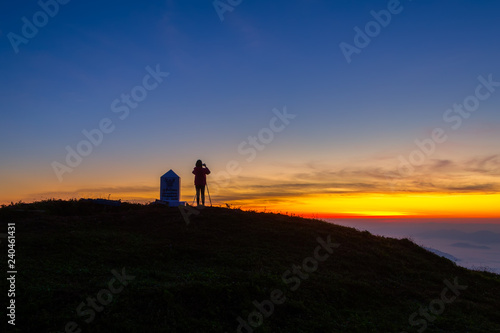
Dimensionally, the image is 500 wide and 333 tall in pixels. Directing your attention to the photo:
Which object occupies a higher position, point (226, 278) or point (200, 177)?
point (200, 177)

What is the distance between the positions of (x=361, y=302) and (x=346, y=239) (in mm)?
7495

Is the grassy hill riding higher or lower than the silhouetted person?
lower

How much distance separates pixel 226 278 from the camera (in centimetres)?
1213

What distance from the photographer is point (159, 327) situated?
9086mm

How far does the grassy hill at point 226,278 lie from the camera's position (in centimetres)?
980

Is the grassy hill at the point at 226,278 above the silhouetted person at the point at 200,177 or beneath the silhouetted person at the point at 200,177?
beneath

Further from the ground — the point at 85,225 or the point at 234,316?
the point at 85,225

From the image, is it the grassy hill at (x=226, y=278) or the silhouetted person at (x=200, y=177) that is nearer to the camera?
the grassy hill at (x=226, y=278)

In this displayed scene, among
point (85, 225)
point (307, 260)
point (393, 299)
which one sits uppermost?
point (85, 225)

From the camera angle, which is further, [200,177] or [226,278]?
[200,177]

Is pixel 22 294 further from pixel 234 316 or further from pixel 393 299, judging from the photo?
pixel 393 299

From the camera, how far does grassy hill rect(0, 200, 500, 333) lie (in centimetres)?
980

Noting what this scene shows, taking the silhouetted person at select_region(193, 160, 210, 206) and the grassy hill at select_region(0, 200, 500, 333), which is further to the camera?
the silhouetted person at select_region(193, 160, 210, 206)

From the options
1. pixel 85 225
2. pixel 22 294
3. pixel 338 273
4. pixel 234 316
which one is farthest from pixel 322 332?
pixel 85 225
